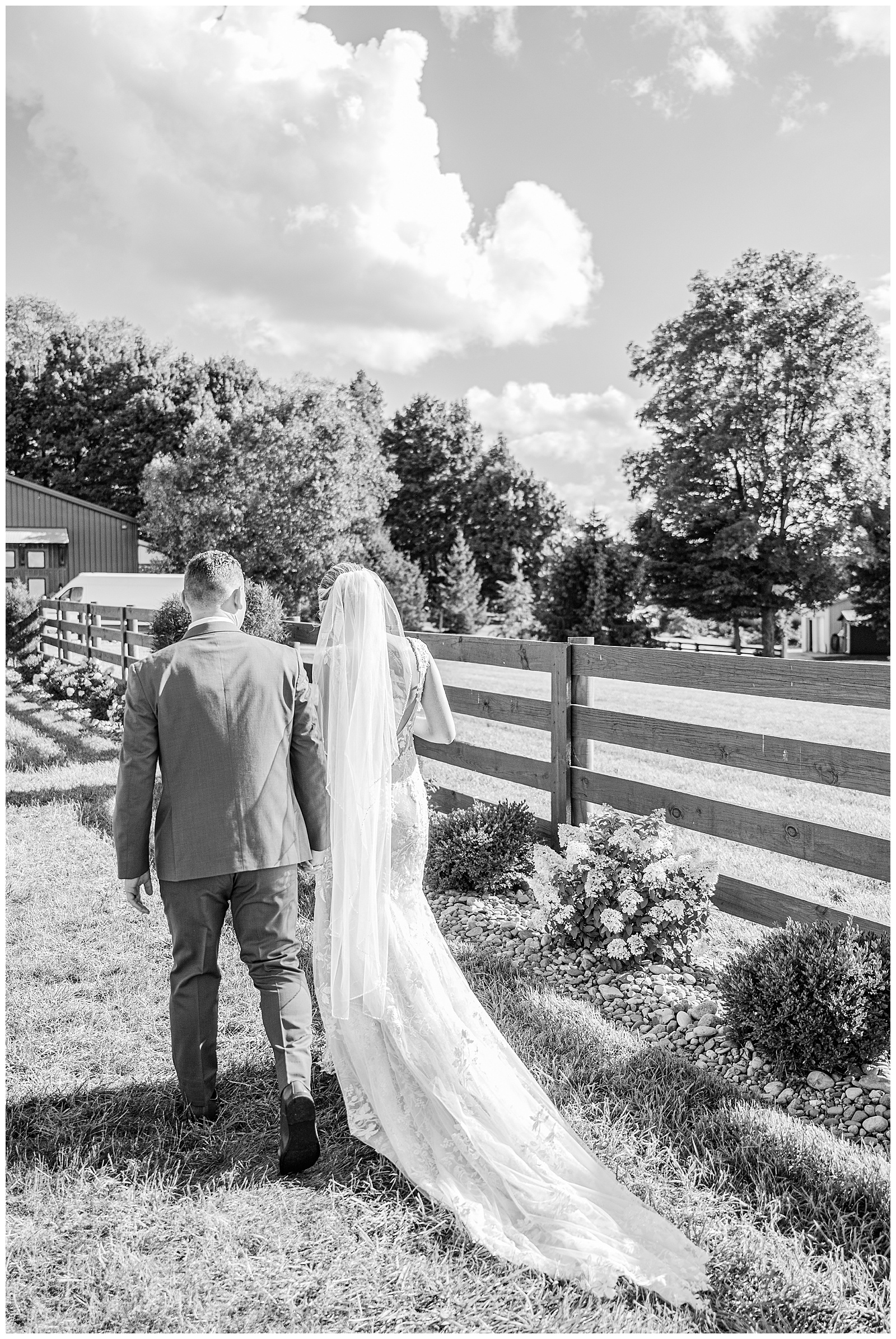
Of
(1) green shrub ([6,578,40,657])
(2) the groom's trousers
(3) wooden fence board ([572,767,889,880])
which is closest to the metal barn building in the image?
(1) green shrub ([6,578,40,657])

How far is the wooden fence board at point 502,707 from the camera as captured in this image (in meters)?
6.04

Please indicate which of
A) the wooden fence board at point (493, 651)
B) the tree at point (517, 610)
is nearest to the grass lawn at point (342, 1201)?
the wooden fence board at point (493, 651)

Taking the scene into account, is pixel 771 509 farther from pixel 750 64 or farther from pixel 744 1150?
pixel 744 1150

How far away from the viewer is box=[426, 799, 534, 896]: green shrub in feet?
19.4

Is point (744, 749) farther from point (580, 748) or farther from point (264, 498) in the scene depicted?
point (264, 498)

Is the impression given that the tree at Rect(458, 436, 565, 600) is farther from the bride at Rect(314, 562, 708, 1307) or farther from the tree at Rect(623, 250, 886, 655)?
the bride at Rect(314, 562, 708, 1307)

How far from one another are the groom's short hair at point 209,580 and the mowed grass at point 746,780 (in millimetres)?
2749

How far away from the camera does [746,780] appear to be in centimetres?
998

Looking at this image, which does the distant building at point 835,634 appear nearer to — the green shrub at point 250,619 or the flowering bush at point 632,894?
the green shrub at point 250,619

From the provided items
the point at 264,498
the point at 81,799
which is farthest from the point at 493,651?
the point at 264,498

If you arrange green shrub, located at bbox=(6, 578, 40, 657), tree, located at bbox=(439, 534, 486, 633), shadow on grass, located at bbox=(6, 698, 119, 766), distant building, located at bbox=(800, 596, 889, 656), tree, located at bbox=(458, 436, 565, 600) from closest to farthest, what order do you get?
shadow on grass, located at bbox=(6, 698, 119, 766)
green shrub, located at bbox=(6, 578, 40, 657)
tree, located at bbox=(439, 534, 486, 633)
tree, located at bbox=(458, 436, 565, 600)
distant building, located at bbox=(800, 596, 889, 656)

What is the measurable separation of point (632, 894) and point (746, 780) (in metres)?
5.91

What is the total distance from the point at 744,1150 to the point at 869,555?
33.5 meters

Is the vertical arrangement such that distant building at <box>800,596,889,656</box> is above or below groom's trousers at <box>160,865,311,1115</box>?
above
